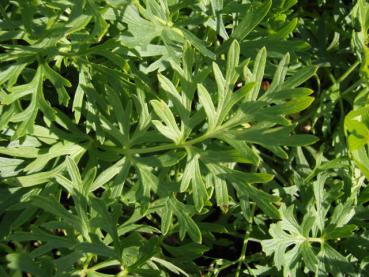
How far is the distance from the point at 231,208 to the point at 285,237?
8.9 inches

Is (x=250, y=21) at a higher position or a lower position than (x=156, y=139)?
higher

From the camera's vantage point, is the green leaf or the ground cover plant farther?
the green leaf

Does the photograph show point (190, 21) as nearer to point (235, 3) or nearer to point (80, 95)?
point (235, 3)

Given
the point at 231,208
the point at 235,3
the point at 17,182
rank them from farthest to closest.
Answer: the point at 231,208 < the point at 235,3 < the point at 17,182

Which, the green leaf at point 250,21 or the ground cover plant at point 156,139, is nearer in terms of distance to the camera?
the ground cover plant at point 156,139

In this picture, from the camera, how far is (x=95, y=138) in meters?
2.02

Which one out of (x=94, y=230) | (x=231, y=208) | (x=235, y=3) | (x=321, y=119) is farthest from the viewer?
(x=321, y=119)

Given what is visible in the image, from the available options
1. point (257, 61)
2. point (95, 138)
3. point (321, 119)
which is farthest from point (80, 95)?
point (321, 119)

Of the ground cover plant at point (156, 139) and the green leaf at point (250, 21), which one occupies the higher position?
the green leaf at point (250, 21)

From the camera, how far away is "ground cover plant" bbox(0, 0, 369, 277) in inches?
66.1

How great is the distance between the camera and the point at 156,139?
183 cm

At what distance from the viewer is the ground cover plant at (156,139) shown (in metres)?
1.68

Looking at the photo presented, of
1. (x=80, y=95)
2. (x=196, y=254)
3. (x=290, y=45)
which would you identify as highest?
(x=290, y=45)

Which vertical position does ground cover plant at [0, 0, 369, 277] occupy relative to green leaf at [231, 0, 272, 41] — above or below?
below
